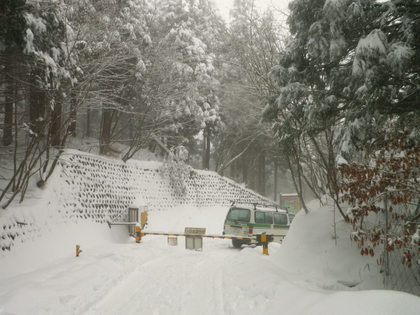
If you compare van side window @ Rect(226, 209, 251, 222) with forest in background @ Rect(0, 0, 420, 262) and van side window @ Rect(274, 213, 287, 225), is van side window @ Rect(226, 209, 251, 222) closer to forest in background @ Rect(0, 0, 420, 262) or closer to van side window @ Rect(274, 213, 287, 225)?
van side window @ Rect(274, 213, 287, 225)

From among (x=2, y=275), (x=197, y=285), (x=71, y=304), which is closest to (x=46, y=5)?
(x=2, y=275)

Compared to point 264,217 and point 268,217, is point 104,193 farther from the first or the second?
point 268,217

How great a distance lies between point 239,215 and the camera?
1427cm

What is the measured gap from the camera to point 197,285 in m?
7.17

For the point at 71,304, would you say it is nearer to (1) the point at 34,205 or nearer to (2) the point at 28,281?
(2) the point at 28,281

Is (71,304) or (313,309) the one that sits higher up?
(313,309)

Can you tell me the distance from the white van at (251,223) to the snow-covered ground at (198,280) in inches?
96.7

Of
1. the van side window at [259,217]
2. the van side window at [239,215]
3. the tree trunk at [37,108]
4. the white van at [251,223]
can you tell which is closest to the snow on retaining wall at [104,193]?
the tree trunk at [37,108]

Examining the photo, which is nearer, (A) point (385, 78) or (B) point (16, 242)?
(A) point (385, 78)

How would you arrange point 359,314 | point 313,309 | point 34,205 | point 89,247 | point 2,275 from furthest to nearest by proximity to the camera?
1. point 89,247
2. point 34,205
3. point 2,275
4. point 313,309
5. point 359,314

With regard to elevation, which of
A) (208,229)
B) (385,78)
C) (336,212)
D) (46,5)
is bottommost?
(208,229)

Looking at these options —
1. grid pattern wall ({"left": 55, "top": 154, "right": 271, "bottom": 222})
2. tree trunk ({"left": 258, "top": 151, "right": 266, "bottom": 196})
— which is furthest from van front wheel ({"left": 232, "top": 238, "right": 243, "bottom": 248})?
tree trunk ({"left": 258, "top": 151, "right": 266, "bottom": 196})

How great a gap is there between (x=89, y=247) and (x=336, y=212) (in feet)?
27.4

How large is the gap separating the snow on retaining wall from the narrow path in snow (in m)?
3.82
